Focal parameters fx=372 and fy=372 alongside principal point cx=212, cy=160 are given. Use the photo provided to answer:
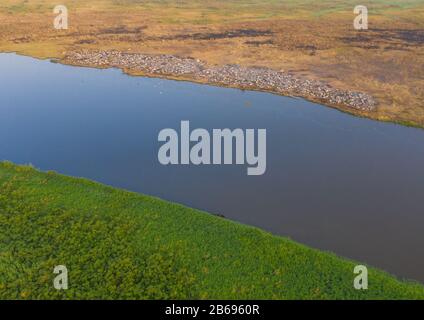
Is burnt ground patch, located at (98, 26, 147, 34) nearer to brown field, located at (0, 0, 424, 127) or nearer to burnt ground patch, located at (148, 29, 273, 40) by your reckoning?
brown field, located at (0, 0, 424, 127)

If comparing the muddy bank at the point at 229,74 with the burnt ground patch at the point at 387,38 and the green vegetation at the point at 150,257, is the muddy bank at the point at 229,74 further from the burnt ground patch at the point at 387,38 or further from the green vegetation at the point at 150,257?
the green vegetation at the point at 150,257

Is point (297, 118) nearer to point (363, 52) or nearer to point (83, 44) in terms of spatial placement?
point (363, 52)

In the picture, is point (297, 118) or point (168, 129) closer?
point (168, 129)

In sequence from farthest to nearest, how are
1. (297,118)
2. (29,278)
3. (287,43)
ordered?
1. (287,43)
2. (297,118)
3. (29,278)

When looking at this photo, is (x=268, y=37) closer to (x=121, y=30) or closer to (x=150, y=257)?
(x=121, y=30)

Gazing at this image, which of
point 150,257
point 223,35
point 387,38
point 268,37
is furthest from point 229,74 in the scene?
point 150,257
